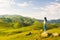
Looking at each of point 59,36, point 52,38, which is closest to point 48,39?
point 52,38

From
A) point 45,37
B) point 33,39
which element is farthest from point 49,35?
point 33,39

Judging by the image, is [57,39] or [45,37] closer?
[57,39]

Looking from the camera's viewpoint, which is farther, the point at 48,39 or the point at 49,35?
the point at 49,35

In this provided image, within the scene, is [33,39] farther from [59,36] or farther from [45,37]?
[59,36]

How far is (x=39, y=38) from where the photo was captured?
4241cm

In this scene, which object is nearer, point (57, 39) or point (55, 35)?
point (57, 39)

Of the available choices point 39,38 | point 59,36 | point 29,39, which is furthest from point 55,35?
point 29,39

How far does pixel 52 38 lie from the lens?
4119 centimetres

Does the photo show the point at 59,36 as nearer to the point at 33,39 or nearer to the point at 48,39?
the point at 48,39

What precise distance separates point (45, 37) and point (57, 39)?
3.87m

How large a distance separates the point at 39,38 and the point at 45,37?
1732mm

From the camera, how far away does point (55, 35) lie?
4325 cm

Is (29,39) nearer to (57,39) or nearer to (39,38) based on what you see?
(39,38)

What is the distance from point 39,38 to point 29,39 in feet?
9.07
